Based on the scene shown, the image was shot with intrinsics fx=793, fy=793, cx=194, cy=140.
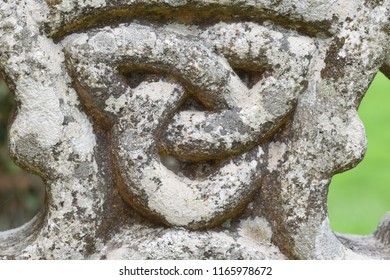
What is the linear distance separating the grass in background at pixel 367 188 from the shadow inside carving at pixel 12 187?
98cm

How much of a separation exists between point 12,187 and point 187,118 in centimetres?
135

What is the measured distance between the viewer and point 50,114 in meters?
1.14

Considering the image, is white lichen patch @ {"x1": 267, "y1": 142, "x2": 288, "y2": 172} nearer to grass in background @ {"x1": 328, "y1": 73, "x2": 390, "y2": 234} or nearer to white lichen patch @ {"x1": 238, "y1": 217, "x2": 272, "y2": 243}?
white lichen patch @ {"x1": 238, "y1": 217, "x2": 272, "y2": 243}

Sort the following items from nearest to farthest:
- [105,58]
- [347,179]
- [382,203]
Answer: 1. [105,58]
2. [382,203]
3. [347,179]

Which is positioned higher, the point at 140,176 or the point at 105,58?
the point at 105,58

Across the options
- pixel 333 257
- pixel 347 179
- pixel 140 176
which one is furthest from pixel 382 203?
pixel 140 176

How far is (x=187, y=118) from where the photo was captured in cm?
117

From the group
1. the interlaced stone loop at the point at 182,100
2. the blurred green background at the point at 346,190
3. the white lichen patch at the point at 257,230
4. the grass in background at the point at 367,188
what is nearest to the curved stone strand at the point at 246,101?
the interlaced stone loop at the point at 182,100

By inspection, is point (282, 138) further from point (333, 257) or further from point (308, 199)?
point (333, 257)

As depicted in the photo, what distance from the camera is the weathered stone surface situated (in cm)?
114

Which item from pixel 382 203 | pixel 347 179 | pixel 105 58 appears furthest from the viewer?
pixel 347 179

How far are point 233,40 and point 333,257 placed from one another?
0.37m

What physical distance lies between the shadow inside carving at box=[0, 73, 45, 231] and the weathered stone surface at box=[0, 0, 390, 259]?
1.15 meters

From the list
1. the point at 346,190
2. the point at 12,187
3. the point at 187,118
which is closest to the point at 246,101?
the point at 187,118
